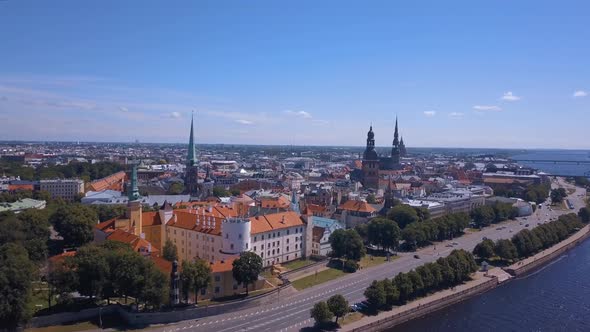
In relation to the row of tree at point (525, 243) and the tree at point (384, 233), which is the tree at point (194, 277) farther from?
the row of tree at point (525, 243)

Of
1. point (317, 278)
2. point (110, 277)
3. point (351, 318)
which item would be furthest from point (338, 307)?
point (110, 277)

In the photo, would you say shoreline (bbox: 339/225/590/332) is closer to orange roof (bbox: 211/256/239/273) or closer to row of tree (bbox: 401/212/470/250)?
row of tree (bbox: 401/212/470/250)

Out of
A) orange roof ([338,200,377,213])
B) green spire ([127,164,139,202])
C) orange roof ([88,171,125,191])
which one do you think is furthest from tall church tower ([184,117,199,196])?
green spire ([127,164,139,202])

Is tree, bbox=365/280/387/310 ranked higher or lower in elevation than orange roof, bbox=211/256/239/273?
lower

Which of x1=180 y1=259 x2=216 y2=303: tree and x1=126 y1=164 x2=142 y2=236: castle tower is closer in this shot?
x1=180 y1=259 x2=216 y2=303: tree

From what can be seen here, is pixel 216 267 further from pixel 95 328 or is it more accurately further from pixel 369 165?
pixel 369 165

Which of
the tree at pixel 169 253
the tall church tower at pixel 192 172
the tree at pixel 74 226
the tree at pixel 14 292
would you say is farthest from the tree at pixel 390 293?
the tall church tower at pixel 192 172

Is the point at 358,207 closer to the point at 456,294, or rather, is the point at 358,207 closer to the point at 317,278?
the point at 317,278

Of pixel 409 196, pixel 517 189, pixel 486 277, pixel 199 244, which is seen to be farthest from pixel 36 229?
pixel 517 189
